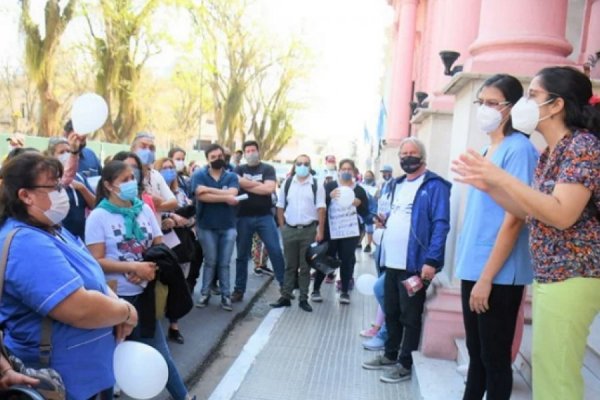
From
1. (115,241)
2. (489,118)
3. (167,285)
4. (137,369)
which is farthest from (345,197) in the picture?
(137,369)

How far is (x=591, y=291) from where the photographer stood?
206 cm

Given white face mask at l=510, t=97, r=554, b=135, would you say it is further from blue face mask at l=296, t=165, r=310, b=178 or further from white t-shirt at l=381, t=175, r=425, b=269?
blue face mask at l=296, t=165, r=310, b=178

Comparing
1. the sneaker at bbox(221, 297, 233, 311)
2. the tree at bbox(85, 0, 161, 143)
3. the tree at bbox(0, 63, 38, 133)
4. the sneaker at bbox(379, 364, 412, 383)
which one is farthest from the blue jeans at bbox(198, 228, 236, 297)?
the tree at bbox(0, 63, 38, 133)

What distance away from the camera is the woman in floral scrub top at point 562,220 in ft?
6.71

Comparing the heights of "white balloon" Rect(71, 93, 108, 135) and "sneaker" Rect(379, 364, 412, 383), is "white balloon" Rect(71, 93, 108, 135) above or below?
above

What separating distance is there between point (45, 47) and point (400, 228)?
1384 centimetres

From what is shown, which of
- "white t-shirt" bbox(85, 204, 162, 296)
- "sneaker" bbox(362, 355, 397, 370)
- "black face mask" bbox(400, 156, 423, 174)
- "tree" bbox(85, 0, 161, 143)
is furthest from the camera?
"tree" bbox(85, 0, 161, 143)

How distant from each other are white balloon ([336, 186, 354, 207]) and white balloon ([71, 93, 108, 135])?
3.65m

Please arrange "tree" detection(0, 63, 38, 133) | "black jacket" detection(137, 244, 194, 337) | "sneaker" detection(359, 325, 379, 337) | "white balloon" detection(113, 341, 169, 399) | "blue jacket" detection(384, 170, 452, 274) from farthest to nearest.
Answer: "tree" detection(0, 63, 38, 133), "sneaker" detection(359, 325, 379, 337), "blue jacket" detection(384, 170, 452, 274), "black jacket" detection(137, 244, 194, 337), "white balloon" detection(113, 341, 169, 399)

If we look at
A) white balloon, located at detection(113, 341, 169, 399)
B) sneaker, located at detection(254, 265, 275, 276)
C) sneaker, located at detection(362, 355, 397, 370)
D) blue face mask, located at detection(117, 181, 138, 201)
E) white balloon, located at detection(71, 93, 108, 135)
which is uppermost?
white balloon, located at detection(71, 93, 108, 135)

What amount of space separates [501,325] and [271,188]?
428 centimetres

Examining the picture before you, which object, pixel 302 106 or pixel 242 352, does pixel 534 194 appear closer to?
pixel 242 352

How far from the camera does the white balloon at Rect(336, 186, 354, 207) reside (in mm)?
6770

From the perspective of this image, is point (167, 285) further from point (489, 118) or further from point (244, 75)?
point (244, 75)
